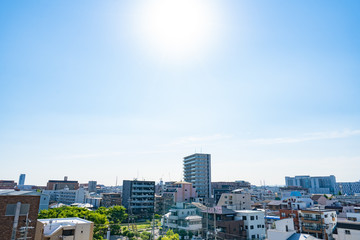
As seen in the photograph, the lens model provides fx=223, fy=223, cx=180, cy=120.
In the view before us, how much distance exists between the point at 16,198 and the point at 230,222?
115ft

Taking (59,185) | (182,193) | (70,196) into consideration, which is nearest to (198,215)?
(182,193)

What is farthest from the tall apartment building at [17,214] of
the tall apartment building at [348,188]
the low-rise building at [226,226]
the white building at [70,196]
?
the tall apartment building at [348,188]

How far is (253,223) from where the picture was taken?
44.0 m

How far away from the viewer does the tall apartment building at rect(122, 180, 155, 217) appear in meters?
74.2

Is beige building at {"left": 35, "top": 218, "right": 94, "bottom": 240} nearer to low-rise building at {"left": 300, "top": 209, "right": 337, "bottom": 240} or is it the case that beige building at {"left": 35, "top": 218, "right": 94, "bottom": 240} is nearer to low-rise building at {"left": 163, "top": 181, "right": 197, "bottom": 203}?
low-rise building at {"left": 300, "top": 209, "right": 337, "bottom": 240}

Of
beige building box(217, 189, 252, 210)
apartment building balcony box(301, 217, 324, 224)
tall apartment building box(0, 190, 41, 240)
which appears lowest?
apartment building balcony box(301, 217, 324, 224)

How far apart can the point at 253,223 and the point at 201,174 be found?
55634mm

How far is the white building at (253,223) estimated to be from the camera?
43.4 metres

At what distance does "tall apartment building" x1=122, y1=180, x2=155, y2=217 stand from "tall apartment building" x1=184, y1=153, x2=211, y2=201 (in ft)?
84.0

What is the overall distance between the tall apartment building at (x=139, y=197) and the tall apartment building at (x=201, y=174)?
25.6 meters

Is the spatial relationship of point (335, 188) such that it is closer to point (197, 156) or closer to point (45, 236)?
point (197, 156)

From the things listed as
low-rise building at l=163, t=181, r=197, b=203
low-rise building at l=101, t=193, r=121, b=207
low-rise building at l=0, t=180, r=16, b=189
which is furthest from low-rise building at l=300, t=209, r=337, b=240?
low-rise building at l=0, t=180, r=16, b=189

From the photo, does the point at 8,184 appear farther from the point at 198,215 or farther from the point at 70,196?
the point at 198,215

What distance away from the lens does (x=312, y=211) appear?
42125mm
